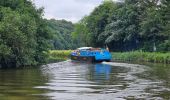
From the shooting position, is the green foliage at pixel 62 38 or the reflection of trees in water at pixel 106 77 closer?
the reflection of trees in water at pixel 106 77

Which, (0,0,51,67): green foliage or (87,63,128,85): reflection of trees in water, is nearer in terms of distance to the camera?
(87,63,128,85): reflection of trees in water

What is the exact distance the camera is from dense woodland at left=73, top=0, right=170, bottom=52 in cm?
5875

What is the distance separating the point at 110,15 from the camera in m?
73.7

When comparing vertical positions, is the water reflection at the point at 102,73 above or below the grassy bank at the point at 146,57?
below

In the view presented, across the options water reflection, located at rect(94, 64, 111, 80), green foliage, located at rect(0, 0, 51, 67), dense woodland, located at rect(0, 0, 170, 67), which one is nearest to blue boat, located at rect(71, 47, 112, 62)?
dense woodland, located at rect(0, 0, 170, 67)

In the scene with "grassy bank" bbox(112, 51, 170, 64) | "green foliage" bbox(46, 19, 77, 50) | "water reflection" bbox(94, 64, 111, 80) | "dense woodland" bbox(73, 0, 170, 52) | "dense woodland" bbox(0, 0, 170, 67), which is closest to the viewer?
"water reflection" bbox(94, 64, 111, 80)

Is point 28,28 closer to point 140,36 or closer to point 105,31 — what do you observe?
point 140,36

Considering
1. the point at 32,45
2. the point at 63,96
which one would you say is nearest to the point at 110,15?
the point at 32,45

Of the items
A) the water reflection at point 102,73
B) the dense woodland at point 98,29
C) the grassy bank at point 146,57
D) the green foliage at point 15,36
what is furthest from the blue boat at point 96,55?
the water reflection at point 102,73

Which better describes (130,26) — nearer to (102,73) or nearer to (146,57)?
(146,57)

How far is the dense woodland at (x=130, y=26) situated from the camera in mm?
58750

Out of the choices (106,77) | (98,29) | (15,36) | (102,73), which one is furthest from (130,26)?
(106,77)

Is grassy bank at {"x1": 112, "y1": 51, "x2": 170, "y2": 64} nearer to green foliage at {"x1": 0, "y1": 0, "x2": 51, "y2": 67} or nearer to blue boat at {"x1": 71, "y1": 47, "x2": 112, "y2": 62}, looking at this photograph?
blue boat at {"x1": 71, "y1": 47, "x2": 112, "y2": 62}

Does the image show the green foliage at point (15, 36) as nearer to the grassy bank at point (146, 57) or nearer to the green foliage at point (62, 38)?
the grassy bank at point (146, 57)
